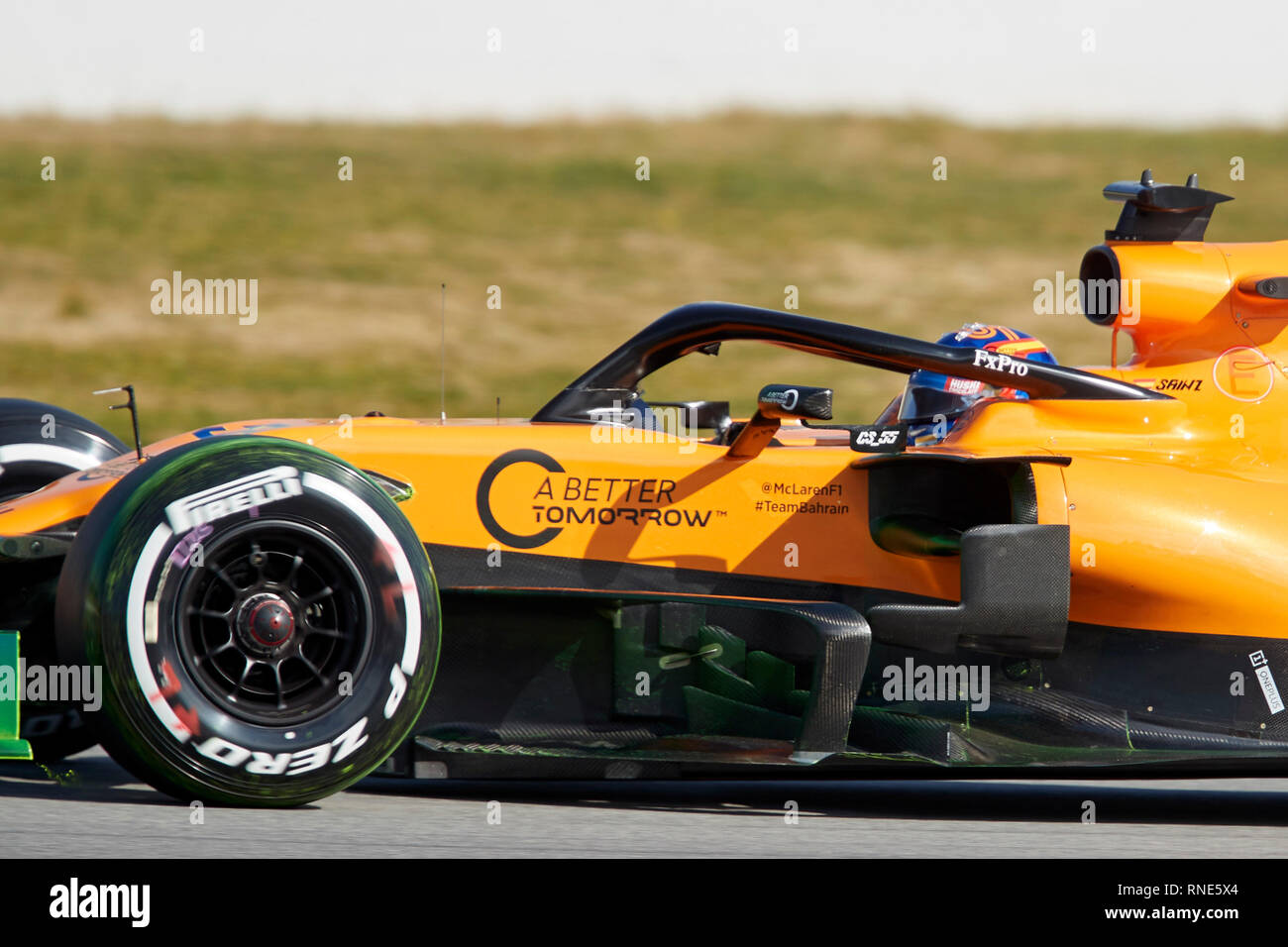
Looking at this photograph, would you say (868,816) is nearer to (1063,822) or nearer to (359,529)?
(1063,822)

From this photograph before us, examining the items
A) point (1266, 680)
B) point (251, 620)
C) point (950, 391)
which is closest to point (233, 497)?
point (251, 620)

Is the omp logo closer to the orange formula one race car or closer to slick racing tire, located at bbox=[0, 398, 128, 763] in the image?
the orange formula one race car

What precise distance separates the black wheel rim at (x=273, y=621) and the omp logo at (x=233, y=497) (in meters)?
0.07

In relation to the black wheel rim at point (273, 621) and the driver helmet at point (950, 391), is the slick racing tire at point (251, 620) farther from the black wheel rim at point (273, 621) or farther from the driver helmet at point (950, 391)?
the driver helmet at point (950, 391)

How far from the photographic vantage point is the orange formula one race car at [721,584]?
4324 mm

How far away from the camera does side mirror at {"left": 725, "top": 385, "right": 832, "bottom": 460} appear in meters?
4.65

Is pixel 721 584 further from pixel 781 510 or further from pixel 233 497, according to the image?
pixel 233 497

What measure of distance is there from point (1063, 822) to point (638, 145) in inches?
890

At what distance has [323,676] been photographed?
4.33 m

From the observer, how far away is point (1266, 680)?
4961mm

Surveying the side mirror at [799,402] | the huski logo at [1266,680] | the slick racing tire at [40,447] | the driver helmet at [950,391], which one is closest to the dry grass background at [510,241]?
the slick racing tire at [40,447]

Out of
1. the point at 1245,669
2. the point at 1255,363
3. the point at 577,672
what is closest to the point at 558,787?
the point at 577,672

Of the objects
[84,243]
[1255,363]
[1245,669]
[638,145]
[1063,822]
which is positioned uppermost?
[638,145]

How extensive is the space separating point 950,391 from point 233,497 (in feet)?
9.17
